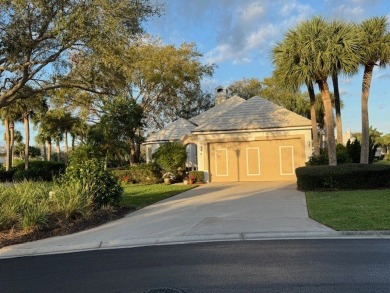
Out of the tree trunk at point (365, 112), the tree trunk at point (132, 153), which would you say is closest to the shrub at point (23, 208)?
the tree trunk at point (365, 112)

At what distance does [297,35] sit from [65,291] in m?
16.4

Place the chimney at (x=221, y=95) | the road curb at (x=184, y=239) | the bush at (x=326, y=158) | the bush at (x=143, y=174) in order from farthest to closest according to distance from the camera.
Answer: the chimney at (x=221, y=95), the bush at (x=143, y=174), the bush at (x=326, y=158), the road curb at (x=184, y=239)

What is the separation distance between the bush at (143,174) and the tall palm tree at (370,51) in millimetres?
12354

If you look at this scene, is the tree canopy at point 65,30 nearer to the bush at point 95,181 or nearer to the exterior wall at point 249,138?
the bush at point 95,181

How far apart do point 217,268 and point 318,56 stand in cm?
1378

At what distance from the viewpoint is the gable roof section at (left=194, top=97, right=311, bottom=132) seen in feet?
81.9

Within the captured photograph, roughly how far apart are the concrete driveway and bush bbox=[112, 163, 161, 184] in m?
10.8

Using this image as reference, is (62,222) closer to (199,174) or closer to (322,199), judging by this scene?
(322,199)

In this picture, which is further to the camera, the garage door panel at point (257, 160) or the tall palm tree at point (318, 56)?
the garage door panel at point (257, 160)

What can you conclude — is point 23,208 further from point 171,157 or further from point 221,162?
point 221,162

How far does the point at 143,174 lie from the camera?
26.0 meters

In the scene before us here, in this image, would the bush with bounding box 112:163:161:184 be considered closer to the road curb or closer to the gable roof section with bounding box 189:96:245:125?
the gable roof section with bounding box 189:96:245:125

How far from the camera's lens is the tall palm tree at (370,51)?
1927 cm

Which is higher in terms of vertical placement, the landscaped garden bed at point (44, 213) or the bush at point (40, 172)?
the bush at point (40, 172)
